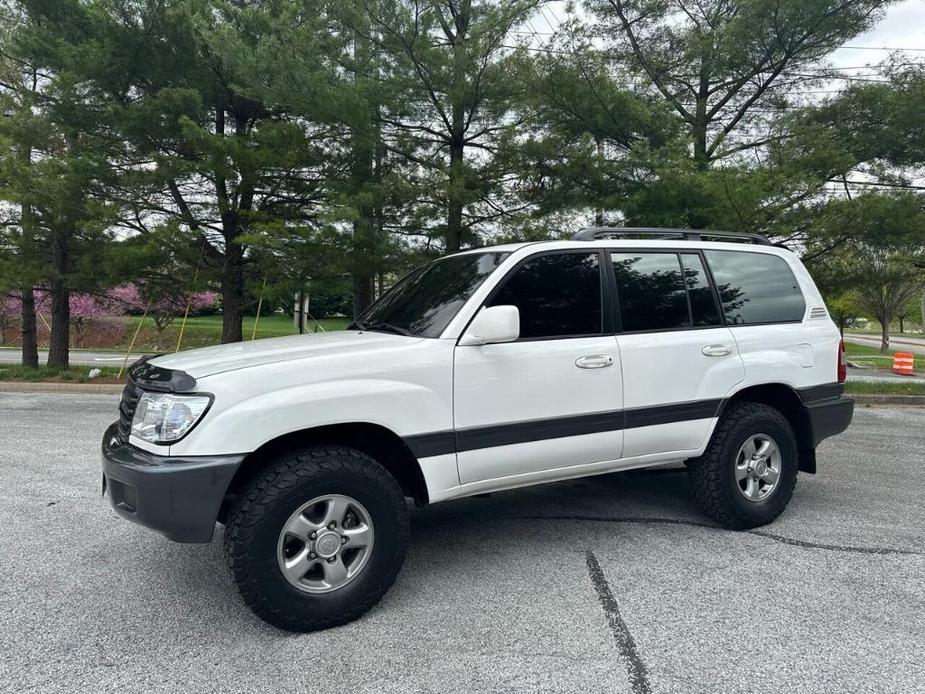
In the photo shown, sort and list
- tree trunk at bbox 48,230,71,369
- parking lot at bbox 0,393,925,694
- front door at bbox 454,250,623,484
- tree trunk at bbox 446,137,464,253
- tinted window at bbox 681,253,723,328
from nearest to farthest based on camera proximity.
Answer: parking lot at bbox 0,393,925,694 → front door at bbox 454,250,623,484 → tinted window at bbox 681,253,723,328 → tree trunk at bbox 446,137,464,253 → tree trunk at bbox 48,230,71,369

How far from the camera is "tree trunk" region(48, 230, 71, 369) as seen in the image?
43.0 ft

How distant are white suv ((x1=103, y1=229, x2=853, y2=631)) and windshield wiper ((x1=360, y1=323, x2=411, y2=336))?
0.10ft

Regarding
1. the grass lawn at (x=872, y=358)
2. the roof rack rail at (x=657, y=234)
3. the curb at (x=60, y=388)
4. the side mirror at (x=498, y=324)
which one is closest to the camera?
the side mirror at (x=498, y=324)

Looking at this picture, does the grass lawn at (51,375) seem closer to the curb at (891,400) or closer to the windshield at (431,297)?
the windshield at (431,297)

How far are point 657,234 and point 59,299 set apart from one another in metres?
14.4

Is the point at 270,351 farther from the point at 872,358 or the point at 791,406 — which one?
the point at 872,358

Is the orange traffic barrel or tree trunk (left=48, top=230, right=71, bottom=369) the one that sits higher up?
tree trunk (left=48, top=230, right=71, bottom=369)

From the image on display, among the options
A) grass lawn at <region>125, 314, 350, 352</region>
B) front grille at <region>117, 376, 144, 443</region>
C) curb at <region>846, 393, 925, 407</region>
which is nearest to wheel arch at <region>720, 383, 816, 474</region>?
front grille at <region>117, 376, 144, 443</region>

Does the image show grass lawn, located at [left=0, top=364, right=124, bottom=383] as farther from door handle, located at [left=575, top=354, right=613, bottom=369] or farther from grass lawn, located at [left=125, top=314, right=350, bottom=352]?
grass lawn, located at [left=125, top=314, right=350, bottom=352]

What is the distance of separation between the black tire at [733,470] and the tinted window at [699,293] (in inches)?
24.5

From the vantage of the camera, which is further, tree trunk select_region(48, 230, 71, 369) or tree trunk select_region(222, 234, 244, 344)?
tree trunk select_region(48, 230, 71, 369)

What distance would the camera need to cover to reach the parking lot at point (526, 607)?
2.55m

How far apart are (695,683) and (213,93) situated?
13.0 meters

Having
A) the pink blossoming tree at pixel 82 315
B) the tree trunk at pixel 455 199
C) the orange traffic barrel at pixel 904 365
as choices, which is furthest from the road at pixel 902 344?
the pink blossoming tree at pixel 82 315
